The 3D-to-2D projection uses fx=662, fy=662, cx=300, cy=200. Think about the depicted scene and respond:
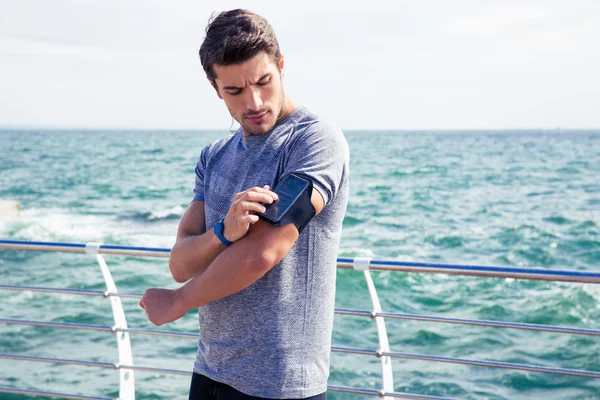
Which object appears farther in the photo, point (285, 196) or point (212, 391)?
point (212, 391)

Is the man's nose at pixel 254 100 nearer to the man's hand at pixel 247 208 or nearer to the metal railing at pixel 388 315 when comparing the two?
the man's hand at pixel 247 208

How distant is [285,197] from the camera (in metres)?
1.23

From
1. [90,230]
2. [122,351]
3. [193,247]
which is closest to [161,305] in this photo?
[193,247]

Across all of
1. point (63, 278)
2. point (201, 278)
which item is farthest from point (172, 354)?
point (201, 278)

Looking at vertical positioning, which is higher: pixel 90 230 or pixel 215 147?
pixel 215 147

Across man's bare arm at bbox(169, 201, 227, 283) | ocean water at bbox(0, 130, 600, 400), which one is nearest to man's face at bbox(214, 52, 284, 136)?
Result: man's bare arm at bbox(169, 201, 227, 283)

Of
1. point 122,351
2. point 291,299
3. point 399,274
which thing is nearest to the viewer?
point 291,299

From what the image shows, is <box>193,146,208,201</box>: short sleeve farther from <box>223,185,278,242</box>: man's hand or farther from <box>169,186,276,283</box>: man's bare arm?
<box>223,185,278,242</box>: man's hand

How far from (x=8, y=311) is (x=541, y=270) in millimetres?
8276

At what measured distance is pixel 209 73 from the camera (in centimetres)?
140

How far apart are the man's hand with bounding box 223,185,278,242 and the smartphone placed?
1 cm

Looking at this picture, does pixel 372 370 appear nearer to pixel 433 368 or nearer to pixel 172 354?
pixel 433 368

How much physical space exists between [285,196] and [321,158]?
12 cm

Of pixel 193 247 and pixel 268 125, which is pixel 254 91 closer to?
pixel 268 125
